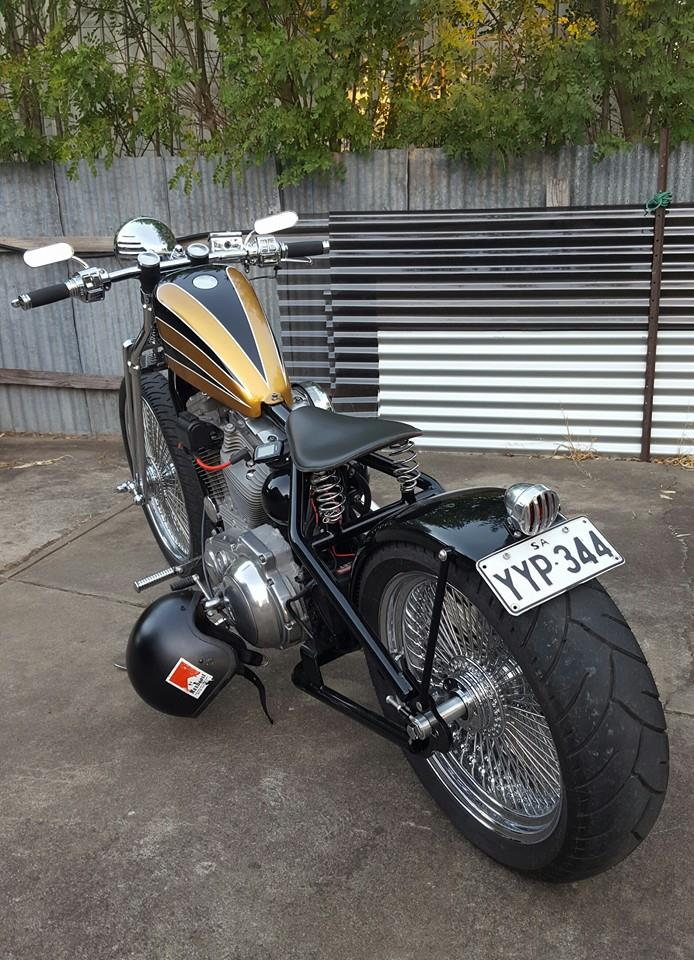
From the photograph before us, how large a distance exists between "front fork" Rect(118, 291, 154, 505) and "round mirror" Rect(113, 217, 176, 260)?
21 cm

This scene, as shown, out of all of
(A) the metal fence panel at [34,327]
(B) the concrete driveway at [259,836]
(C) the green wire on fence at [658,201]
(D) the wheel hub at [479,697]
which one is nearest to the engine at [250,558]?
(B) the concrete driveway at [259,836]

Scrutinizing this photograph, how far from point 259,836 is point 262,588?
2.28ft

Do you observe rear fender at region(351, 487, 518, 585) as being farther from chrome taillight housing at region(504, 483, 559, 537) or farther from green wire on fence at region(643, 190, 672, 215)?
green wire on fence at region(643, 190, 672, 215)

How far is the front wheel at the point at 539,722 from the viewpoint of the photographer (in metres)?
1.90

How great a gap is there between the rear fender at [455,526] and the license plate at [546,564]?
0.05 metres

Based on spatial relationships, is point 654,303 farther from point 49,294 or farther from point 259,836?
point 259,836

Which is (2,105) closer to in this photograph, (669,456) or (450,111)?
(450,111)

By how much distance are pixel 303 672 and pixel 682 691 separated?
132cm

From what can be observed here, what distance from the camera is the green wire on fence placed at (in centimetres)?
488

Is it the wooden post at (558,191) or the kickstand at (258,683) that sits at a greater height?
the wooden post at (558,191)

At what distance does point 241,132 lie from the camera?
5297mm

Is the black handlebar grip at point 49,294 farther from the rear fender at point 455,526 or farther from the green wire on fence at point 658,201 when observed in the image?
the green wire on fence at point 658,201

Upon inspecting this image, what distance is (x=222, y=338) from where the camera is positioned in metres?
A: 2.78

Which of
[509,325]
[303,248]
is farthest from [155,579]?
[509,325]
